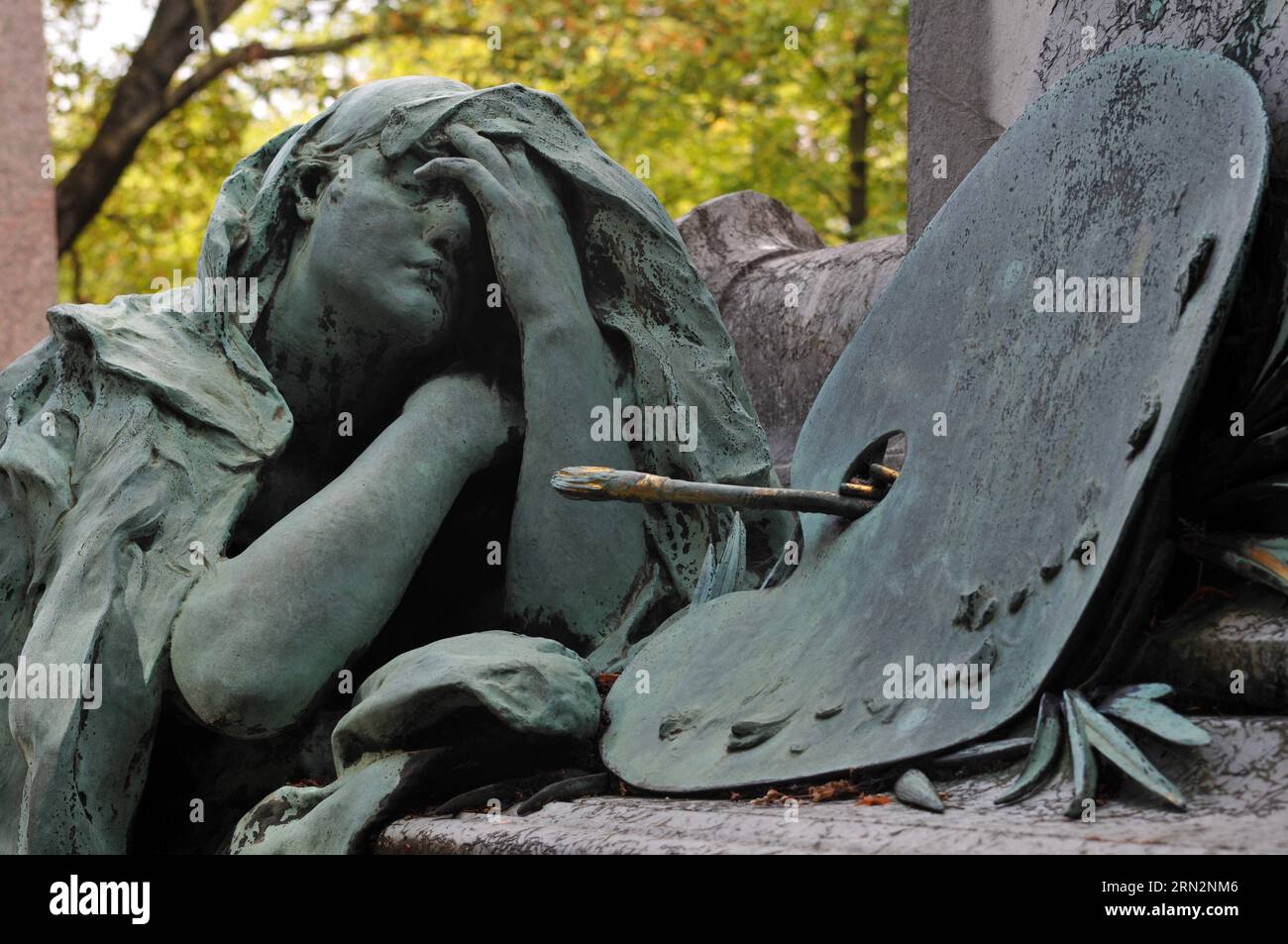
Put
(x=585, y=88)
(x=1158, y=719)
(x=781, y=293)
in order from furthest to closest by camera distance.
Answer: (x=585, y=88) → (x=781, y=293) → (x=1158, y=719)

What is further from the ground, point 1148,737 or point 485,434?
point 485,434

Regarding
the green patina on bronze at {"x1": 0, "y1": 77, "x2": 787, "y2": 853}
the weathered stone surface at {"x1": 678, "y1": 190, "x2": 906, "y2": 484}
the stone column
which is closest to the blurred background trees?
the stone column

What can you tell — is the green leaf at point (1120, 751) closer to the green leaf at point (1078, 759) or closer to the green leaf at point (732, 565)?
the green leaf at point (1078, 759)

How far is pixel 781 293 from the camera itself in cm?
531

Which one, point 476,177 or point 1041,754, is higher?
point 476,177

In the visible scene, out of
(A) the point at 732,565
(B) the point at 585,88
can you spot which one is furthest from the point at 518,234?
A: (B) the point at 585,88

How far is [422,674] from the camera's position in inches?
119

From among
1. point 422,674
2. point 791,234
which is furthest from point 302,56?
point 422,674

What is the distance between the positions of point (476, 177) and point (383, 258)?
258mm

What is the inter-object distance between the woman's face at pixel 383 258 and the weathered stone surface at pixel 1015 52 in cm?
127

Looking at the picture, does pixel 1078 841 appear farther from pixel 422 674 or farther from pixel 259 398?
pixel 259 398

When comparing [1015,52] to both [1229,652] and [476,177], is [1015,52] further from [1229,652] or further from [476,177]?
[1229,652]

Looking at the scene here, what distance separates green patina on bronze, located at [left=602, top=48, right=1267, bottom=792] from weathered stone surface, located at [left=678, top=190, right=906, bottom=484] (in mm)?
1366

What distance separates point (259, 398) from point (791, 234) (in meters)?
2.69
